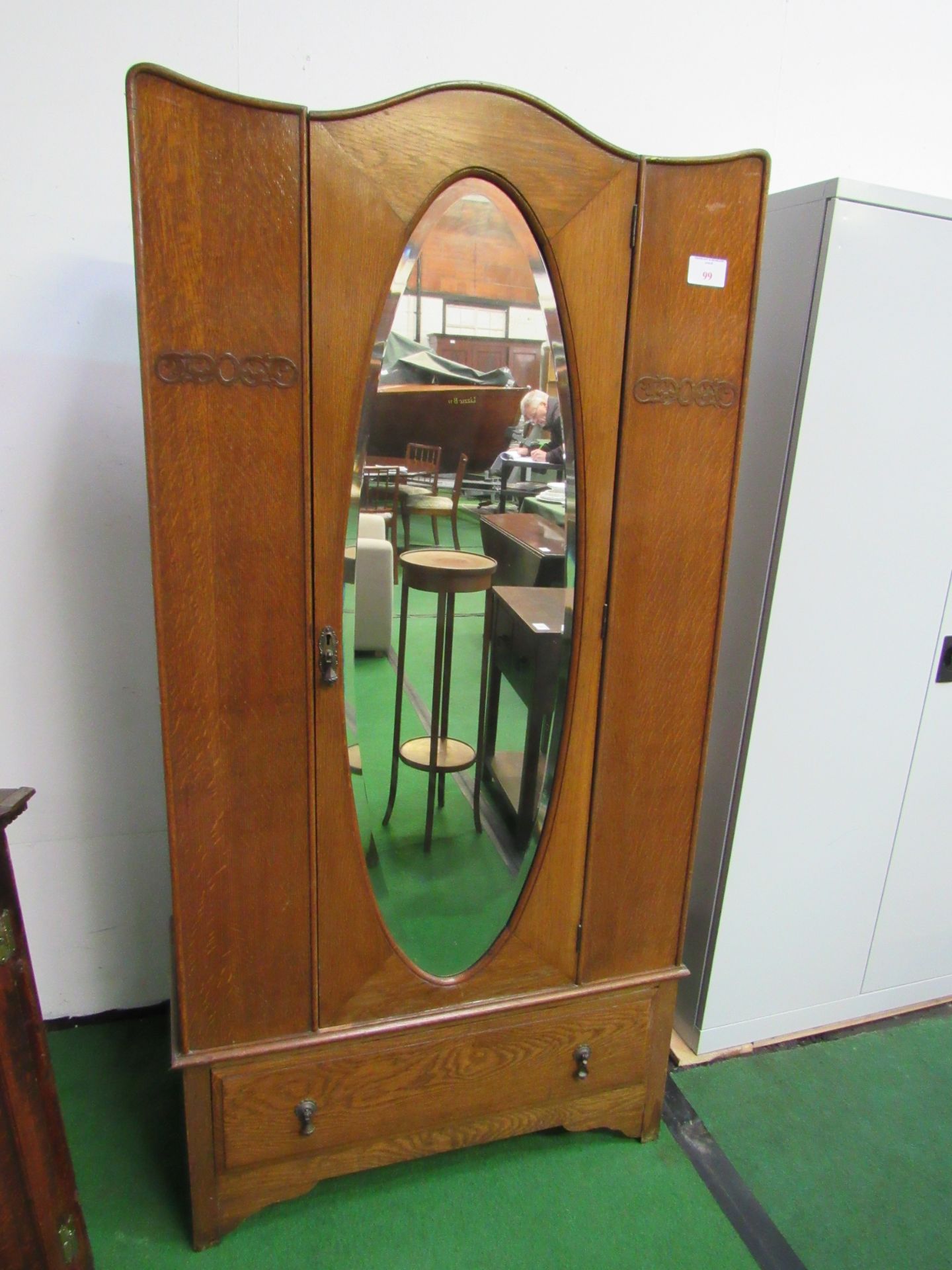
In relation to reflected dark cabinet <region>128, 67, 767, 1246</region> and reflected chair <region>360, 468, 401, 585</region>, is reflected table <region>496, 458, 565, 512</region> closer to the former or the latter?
reflected dark cabinet <region>128, 67, 767, 1246</region>

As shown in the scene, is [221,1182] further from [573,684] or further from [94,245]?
[94,245]

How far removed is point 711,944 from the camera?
5.79ft

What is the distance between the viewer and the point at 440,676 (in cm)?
128

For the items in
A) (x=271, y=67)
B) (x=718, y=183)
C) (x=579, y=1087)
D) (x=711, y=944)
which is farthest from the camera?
(x=711, y=944)

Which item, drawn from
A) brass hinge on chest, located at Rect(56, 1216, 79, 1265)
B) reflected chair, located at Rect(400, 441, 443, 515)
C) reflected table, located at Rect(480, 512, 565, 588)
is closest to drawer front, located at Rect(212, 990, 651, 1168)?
brass hinge on chest, located at Rect(56, 1216, 79, 1265)

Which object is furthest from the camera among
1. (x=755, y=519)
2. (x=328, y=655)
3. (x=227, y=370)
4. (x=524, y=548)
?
(x=755, y=519)

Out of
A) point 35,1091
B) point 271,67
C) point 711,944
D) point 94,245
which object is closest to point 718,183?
point 271,67

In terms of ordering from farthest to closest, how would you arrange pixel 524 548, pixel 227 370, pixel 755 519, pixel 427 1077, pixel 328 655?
1. pixel 755 519
2. pixel 427 1077
3. pixel 524 548
4. pixel 328 655
5. pixel 227 370

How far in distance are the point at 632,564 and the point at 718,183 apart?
0.57 meters

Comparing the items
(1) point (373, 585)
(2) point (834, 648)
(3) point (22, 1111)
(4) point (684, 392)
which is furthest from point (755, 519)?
(3) point (22, 1111)

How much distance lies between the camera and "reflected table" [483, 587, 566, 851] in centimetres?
127

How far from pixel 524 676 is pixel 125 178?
1.16 m

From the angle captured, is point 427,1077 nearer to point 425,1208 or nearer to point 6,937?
point 425,1208

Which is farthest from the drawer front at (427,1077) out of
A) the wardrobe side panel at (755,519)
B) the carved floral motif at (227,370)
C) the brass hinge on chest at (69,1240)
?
the carved floral motif at (227,370)
